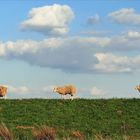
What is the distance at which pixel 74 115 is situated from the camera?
40156 mm

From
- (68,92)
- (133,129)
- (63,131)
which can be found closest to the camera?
(63,131)

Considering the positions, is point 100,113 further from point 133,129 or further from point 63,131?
point 63,131

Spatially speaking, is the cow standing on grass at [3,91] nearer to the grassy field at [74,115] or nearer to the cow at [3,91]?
the cow at [3,91]

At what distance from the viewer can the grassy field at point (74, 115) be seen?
36344mm

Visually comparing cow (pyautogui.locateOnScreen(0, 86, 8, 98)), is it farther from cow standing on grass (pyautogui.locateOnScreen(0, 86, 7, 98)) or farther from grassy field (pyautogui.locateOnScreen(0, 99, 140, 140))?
grassy field (pyautogui.locateOnScreen(0, 99, 140, 140))

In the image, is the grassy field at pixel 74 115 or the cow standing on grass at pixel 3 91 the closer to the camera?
the grassy field at pixel 74 115

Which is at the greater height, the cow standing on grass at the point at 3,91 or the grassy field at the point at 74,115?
the cow standing on grass at the point at 3,91

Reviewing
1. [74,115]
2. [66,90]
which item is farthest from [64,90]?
[74,115]

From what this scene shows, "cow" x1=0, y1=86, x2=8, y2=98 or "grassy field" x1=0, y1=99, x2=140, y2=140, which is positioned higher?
"cow" x1=0, y1=86, x2=8, y2=98

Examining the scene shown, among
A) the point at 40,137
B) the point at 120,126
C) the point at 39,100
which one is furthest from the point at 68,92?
the point at 40,137

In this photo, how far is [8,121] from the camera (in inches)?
1527

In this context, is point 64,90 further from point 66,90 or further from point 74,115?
point 74,115

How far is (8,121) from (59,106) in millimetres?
5087

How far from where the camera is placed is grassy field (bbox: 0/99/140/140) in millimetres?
36344
